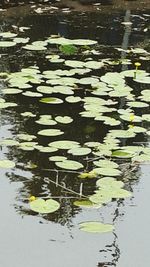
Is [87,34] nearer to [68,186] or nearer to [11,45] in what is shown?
[11,45]

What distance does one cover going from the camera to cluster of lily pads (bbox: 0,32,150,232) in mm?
2537

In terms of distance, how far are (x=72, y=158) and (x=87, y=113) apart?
0.52m

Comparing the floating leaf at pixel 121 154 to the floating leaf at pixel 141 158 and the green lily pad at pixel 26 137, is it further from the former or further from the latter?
the green lily pad at pixel 26 137

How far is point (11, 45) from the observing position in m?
4.36

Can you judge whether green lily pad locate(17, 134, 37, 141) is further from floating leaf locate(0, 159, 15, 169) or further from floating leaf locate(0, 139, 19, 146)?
floating leaf locate(0, 159, 15, 169)

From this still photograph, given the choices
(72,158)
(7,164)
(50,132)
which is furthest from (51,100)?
(7,164)

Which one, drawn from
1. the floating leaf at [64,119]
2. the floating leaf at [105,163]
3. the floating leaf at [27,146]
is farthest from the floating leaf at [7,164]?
the floating leaf at [64,119]

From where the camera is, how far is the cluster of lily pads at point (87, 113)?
2.54 metres

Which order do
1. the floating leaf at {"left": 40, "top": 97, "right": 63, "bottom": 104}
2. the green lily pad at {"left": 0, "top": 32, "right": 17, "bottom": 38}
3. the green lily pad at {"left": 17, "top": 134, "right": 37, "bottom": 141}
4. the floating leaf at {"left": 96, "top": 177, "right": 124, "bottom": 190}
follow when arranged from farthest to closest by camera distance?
the green lily pad at {"left": 0, "top": 32, "right": 17, "bottom": 38} → the floating leaf at {"left": 40, "top": 97, "right": 63, "bottom": 104} → the green lily pad at {"left": 17, "top": 134, "right": 37, "bottom": 141} → the floating leaf at {"left": 96, "top": 177, "right": 124, "bottom": 190}

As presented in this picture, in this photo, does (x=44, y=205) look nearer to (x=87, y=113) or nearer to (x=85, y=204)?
(x=85, y=204)

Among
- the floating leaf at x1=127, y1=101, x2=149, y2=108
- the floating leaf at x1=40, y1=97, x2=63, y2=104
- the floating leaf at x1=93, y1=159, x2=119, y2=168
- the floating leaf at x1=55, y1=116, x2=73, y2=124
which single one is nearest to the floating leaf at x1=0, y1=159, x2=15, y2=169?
the floating leaf at x1=93, y1=159, x2=119, y2=168

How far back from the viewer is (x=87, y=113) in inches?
125

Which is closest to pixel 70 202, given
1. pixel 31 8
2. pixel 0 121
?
pixel 0 121

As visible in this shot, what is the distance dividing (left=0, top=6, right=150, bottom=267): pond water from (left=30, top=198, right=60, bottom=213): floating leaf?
3 centimetres
